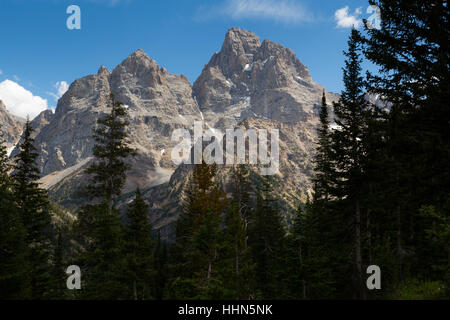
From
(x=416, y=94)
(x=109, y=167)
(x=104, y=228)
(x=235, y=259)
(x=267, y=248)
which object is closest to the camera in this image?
(x=416, y=94)

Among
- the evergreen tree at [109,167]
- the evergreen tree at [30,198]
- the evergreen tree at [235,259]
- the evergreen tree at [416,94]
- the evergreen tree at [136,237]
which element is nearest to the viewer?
the evergreen tree at [416,94]

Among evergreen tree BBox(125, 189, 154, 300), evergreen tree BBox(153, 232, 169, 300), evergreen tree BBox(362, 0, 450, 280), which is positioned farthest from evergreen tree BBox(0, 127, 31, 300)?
evergreen tree BBox(153, 232, 169, 300)

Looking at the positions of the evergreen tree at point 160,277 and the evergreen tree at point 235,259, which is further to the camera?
the evergreen tree at point 160,277

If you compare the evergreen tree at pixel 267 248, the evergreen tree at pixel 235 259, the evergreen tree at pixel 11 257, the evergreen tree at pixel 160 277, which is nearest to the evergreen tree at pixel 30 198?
the evergreen tree at pixel 11 257

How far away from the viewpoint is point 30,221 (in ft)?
92.8

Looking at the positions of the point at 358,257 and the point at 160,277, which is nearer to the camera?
the point at 358,257

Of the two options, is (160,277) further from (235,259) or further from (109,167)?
(235,259)

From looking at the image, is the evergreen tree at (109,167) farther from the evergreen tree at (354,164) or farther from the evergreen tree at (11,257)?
the evergreen tree at (354,164)

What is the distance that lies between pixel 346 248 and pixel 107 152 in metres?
20.0

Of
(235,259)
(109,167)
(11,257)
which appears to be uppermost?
(109,167)

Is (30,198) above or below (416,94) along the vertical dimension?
below

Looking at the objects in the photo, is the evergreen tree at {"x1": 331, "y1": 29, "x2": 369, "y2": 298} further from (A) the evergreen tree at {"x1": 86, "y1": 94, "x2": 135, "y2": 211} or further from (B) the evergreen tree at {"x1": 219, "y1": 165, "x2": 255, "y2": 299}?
(A) the evergreen tree at {"x1": 86, "y1": 94, "x2": 135, "y2": 211}

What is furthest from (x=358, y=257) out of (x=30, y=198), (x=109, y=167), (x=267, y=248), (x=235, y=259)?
(x=30, y=198)

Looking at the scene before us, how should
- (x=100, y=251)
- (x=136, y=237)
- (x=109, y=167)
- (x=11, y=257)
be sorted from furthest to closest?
(x=136, y=237) → (x=109, y=167) → (x=100, y=251) → (x=11, y=257)
